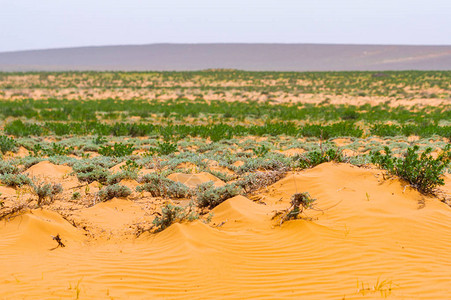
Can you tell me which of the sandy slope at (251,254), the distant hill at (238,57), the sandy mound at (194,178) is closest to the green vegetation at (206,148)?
the sandy mound at (194,178)

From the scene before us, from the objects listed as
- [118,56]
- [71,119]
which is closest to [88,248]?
[71,119]

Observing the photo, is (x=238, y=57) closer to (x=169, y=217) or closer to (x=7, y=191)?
(x=7, y=191)

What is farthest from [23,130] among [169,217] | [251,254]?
[251,254]

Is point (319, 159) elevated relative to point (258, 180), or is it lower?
elevated

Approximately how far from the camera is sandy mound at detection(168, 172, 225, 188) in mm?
7189

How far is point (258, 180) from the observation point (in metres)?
6.83

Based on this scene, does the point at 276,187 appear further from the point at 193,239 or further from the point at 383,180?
the point at 193,239

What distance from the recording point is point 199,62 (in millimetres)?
135000

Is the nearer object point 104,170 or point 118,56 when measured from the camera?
point 104,170

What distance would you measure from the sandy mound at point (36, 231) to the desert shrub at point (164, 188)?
5.36 ft

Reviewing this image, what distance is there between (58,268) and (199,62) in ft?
442

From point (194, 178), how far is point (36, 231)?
3082 mm

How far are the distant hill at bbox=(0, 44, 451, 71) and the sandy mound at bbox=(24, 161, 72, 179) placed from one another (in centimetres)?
9915

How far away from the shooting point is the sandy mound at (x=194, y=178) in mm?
7189
